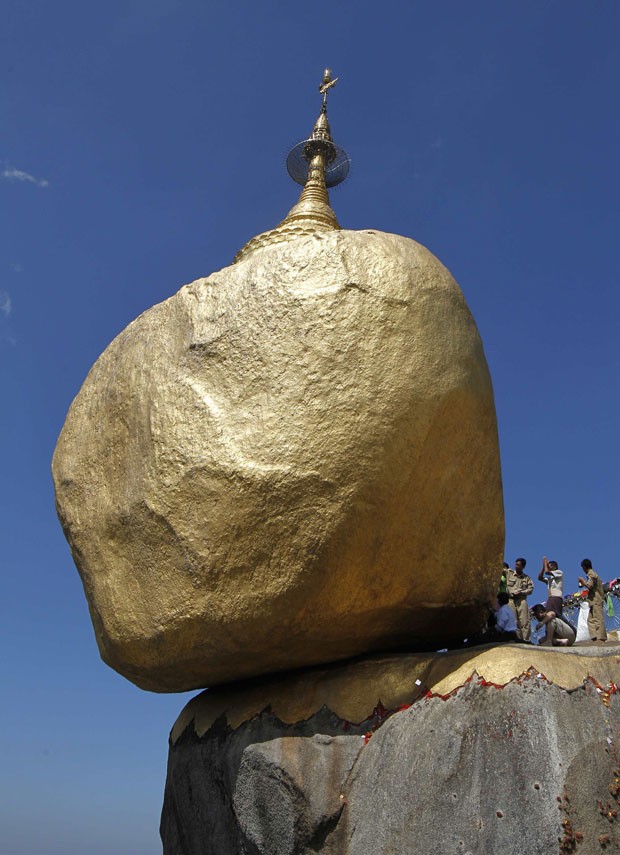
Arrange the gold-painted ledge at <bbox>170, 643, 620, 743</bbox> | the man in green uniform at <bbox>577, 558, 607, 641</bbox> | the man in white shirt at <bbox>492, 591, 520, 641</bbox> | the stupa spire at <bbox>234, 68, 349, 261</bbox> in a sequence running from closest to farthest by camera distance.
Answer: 1. the gold-painted ledge at <bbox>170, 643, 620, 743</bbox>
2. the man in white shirt at <bbox>492, 591, 520, 641</bbox>
3. the stupa spire at <bbox>234, 68, 349, 261</bbox>
4. the man in green uniform at <bbox>577, 558, 607, 641</bbox>

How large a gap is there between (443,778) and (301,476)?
179cm

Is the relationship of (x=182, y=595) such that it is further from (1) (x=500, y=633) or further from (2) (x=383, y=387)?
(1) (x=500, y=633)

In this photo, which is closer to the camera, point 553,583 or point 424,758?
point 424,758

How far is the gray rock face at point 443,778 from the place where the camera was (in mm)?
3986

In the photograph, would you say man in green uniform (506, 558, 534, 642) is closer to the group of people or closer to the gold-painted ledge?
the group of people

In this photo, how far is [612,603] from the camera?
899cm

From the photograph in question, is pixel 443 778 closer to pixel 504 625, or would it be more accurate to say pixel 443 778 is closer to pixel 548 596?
pixel 504 625

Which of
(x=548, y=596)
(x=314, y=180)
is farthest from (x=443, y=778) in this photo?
(x=314, y=180)

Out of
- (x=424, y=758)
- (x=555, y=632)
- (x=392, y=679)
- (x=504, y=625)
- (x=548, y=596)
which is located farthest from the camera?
(x=548, y=596)

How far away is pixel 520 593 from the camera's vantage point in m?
7.53

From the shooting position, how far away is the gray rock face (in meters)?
3.99

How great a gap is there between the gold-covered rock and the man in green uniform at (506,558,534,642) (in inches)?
83.4

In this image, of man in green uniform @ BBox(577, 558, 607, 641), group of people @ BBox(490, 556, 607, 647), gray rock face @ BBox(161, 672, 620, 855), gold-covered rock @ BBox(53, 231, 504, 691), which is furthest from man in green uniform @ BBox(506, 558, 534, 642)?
gray rock face @ BBox(161, 672, 620, 855)

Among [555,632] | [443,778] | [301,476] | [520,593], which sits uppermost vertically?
[301,476]
